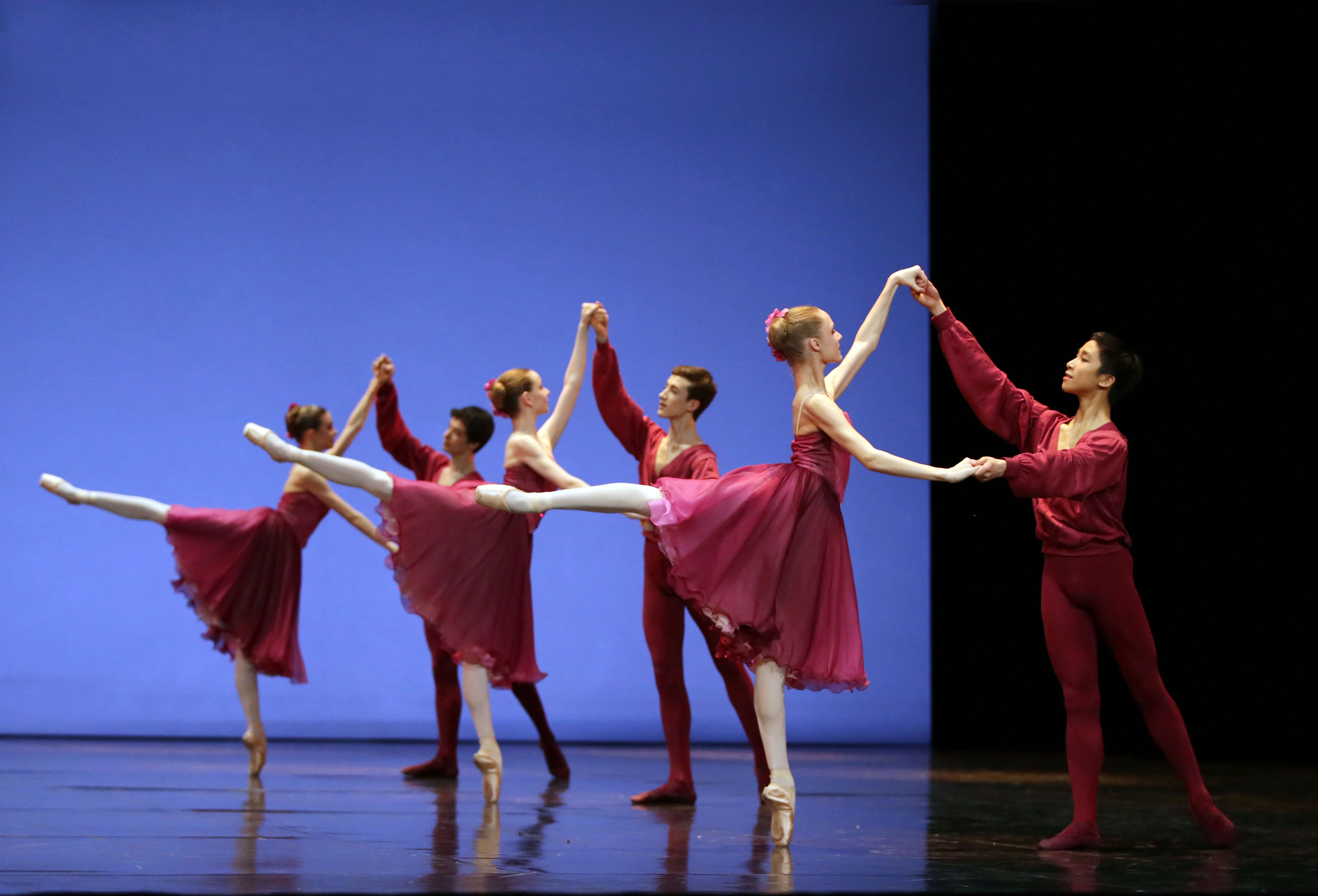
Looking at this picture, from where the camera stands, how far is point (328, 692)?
651 cm

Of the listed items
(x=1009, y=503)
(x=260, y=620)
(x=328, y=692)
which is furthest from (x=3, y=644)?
(x=1009, y=503)

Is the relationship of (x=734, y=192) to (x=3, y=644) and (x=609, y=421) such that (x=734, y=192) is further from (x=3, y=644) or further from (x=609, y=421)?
(x=3, y=644)

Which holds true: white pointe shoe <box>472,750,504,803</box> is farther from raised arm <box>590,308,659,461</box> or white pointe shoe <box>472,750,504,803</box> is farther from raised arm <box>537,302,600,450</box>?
raised arm <box>590,308,659,461</box>

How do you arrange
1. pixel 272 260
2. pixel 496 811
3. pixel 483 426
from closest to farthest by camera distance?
pixel 496 811 → pixel 483 426 → pixel 272 260

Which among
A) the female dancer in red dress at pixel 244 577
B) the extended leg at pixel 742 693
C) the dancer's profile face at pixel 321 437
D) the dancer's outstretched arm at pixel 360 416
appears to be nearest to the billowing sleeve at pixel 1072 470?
the extended leg at pixel 742 693

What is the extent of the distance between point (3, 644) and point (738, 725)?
148 inches

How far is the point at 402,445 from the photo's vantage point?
521 cm

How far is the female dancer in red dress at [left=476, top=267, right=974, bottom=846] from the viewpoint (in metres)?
3.24

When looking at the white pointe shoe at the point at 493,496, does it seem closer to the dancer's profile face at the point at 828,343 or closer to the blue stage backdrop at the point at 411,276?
the dancer's profile face at the point at 828,343

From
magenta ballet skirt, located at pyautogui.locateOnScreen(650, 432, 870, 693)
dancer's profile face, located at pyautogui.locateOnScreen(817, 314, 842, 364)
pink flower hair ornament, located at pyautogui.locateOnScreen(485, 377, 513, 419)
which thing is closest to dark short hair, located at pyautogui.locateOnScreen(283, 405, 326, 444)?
pink flower hair ornament, located at pyautogui.locateOnScreen(485, 377, 513, 419)

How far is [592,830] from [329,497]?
2113mm

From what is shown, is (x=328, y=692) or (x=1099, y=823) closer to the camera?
(x=1099, y=823)

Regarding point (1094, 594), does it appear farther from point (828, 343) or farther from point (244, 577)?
point (244, 577)

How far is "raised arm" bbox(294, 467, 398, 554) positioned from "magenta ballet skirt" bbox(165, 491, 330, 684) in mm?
221
